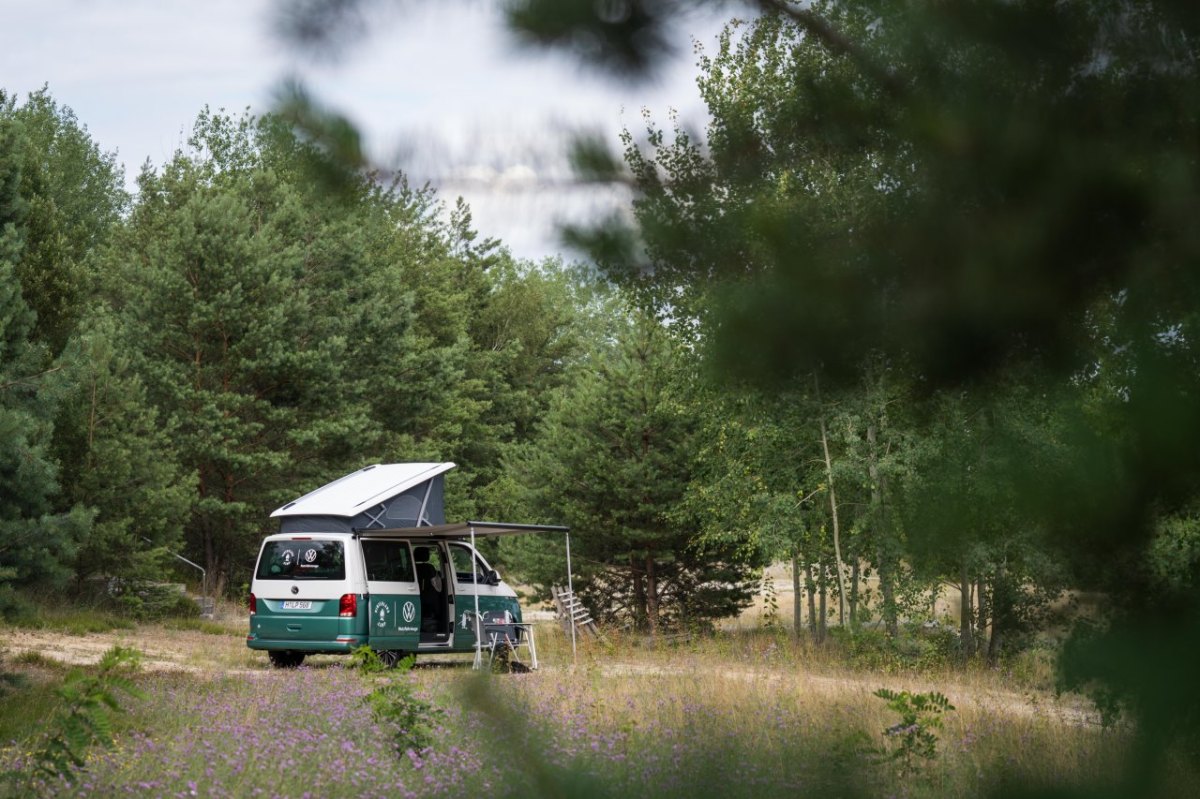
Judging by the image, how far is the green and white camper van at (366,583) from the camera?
1609 centimetres

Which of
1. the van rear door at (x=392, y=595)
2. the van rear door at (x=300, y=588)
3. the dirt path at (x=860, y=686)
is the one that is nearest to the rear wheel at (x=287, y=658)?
the van rear door at (x=300, y=588)

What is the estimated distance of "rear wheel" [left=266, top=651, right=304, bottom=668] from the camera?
54.7ft

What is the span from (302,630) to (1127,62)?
15220 mm

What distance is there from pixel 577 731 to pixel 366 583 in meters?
13.8

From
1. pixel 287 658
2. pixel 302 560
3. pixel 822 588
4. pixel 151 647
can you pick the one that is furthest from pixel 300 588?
pixel 822 588

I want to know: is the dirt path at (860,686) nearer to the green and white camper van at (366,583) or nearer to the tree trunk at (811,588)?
the green and white camper van at (366,583)

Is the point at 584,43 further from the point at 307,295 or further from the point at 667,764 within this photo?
the point at 307,295

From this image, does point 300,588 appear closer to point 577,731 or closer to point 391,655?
point 391,655

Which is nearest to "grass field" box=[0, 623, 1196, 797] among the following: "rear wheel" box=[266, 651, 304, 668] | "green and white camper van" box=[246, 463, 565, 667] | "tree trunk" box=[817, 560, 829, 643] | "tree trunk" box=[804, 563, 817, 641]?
"rear wheel" box=[266, 651, 304, 668]

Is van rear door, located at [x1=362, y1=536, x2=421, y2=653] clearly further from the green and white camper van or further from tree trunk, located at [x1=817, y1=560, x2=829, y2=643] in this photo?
tree trunk, located at [x1=817, y1=560, x2=829, y2=643]

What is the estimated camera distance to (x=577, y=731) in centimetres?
288

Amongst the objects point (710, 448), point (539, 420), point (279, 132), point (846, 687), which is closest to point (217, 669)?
point (846, 687)

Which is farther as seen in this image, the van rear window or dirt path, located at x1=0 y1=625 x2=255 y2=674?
the van rear window

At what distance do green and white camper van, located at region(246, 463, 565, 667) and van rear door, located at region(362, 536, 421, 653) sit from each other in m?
0.01
